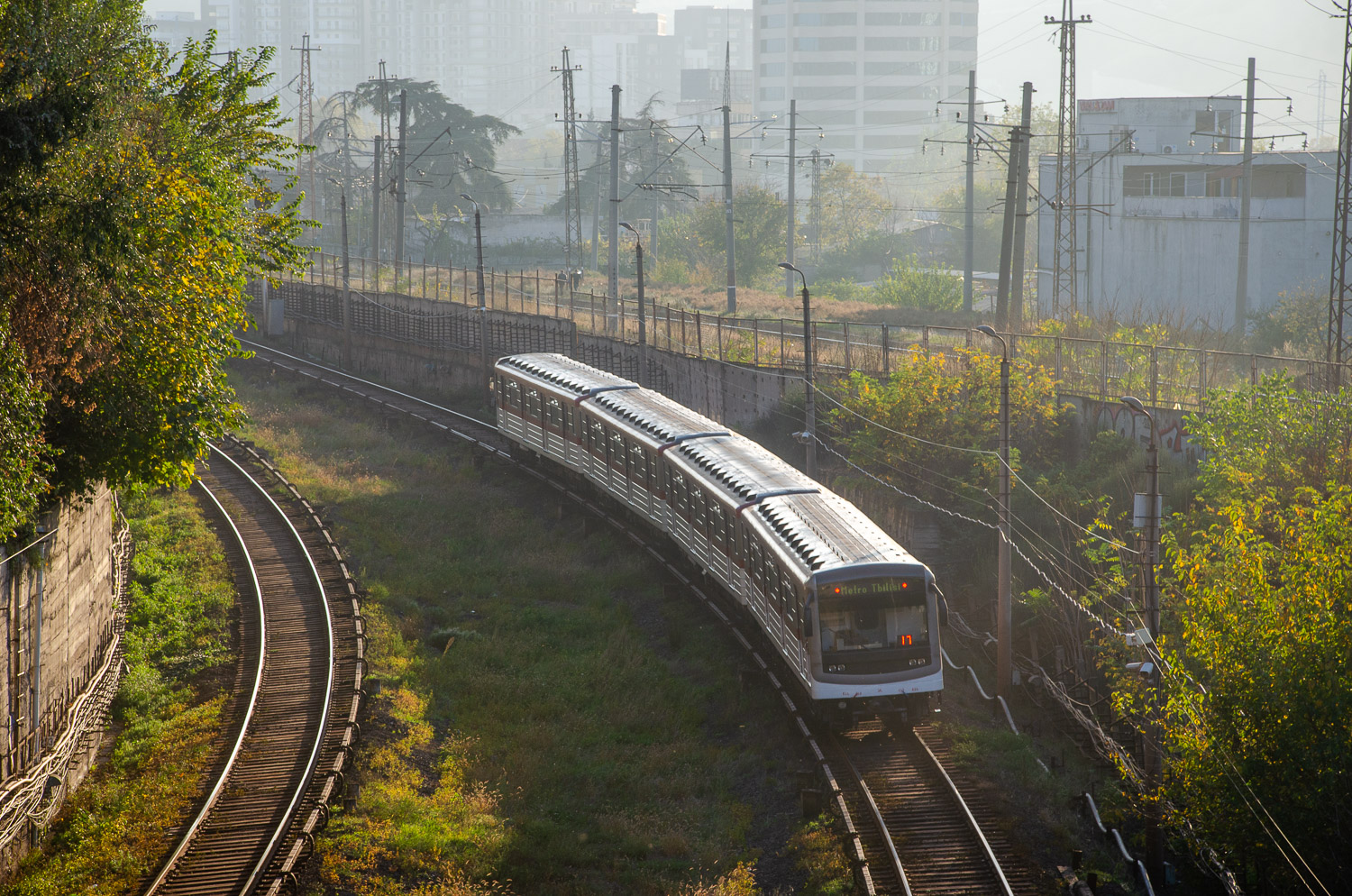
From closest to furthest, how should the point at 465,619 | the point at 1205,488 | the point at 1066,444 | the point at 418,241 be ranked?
the point at 1205,488, the point at 465,619, the point at 1066,444, the point at 418,241

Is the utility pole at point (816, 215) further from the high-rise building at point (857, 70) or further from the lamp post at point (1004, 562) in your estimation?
the lamp post at point (1004, 562)

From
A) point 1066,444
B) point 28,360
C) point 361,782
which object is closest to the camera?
point 28,360

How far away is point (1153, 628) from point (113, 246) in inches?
559

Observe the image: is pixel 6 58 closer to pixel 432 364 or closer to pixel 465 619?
pixel 465 619

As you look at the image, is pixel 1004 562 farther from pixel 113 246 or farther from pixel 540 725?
pixel 113 246

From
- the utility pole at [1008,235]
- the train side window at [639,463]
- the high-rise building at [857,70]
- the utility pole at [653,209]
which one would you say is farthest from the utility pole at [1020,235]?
the high-rise building at [857,70]

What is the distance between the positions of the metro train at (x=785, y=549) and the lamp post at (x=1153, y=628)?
10.3 feet

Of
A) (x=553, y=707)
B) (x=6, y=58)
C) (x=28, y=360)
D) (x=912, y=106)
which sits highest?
(x=912, y=106)

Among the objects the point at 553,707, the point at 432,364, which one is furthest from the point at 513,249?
the point at 553,707

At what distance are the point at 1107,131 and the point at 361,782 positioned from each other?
167 ft

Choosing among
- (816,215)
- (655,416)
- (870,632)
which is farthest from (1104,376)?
(816,215)

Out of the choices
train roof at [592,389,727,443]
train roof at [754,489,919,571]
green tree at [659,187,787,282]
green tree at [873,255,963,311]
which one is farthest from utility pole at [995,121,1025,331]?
green tree at [659,187,787,282]

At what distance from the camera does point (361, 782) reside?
57.4 feet

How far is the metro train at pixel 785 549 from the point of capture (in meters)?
17.9
